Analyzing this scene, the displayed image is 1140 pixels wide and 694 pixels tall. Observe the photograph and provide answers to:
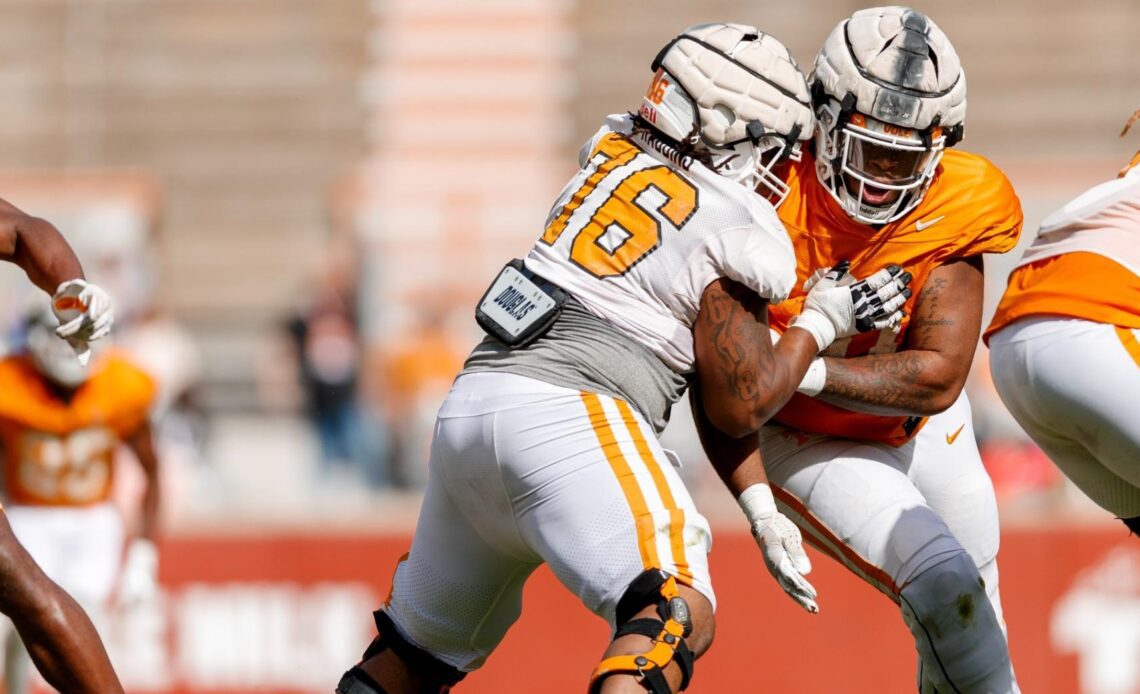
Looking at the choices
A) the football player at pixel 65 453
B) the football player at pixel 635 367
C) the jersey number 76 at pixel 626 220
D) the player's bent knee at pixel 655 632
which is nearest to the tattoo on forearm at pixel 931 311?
the football player at pixel 635 367

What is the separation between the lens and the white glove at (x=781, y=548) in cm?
387

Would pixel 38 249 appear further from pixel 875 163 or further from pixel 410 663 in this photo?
pixel 875 163

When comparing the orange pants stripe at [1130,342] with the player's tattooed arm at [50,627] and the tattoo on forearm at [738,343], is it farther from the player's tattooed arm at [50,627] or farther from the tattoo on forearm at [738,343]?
the player's tattooed arm at [50,627]

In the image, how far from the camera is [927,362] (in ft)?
13.6

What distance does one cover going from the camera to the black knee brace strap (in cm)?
416

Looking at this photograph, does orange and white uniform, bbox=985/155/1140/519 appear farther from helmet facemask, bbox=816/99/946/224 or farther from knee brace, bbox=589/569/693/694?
knee brace, bbox=589/569/693/694

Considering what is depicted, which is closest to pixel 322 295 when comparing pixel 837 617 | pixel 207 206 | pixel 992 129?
pixel 207 206

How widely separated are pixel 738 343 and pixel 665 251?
25 centimetres

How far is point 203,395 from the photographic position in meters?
11.9

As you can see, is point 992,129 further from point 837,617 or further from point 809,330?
point 809,330

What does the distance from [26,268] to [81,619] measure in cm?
90

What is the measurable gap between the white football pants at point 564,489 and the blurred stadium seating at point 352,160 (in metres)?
5.03

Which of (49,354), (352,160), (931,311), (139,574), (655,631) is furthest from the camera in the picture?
(352,160)

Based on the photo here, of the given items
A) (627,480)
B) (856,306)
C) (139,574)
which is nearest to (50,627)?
(627,480)
